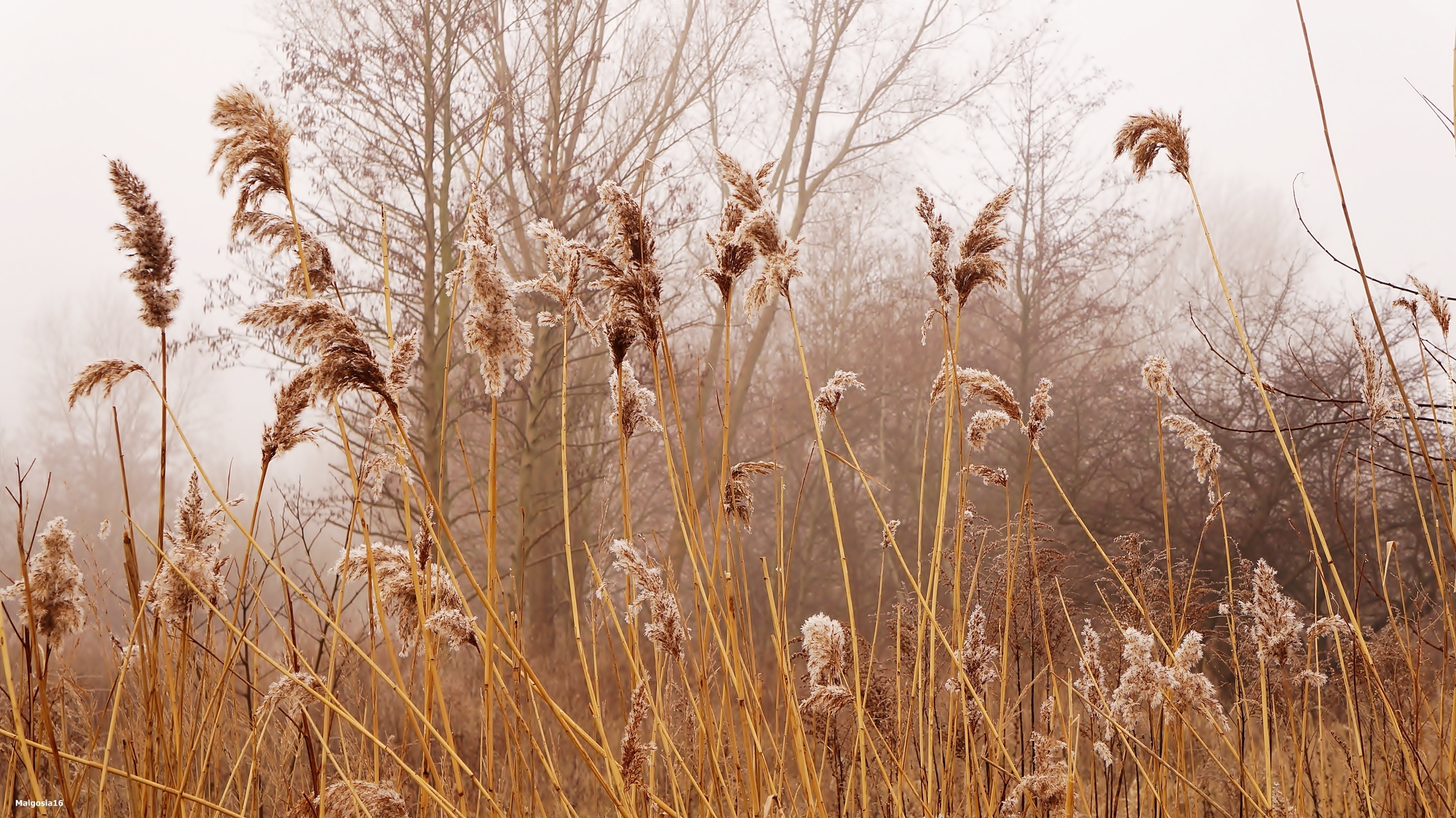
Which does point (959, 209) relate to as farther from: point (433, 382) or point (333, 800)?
point (333, 800)

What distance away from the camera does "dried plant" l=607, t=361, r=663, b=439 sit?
1.48 metres

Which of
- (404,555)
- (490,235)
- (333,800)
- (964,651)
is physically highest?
(490,235)

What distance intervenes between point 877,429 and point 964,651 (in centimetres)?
1052

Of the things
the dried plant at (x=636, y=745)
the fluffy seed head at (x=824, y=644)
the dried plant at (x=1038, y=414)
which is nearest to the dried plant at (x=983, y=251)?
the dried plant at (x=1038, y=414)

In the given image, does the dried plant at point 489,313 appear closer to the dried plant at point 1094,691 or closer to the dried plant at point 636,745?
the dried plant at point 636,745

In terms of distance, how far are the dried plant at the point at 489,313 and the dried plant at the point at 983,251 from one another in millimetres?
786

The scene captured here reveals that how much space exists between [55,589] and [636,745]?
3.89 ft

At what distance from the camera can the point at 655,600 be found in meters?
1.48

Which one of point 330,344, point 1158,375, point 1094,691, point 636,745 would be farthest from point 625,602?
point 1158,375

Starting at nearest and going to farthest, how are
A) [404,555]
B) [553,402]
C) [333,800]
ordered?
[333,800] → [404,555] → [553,402]

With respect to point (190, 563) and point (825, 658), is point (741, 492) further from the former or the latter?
point (190, 563)

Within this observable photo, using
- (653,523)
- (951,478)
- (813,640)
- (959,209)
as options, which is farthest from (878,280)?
(813,640)

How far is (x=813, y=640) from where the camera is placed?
155 cm

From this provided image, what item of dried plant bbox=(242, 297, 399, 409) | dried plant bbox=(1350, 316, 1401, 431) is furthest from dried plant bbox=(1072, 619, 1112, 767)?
dried plant bbox=(242, 297, 399, 409)
